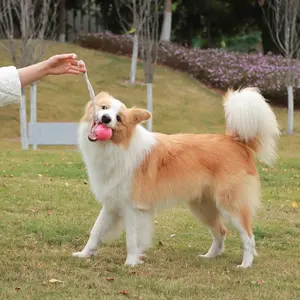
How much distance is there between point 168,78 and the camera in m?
27.9

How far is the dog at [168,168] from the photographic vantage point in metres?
5.48

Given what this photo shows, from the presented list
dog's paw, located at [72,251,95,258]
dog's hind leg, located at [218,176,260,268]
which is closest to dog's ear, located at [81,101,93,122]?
dog's paw, located at [72,251,95,258]

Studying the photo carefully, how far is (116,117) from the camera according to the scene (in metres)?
5.32

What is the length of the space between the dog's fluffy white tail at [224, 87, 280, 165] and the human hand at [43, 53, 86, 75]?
1.55 metres

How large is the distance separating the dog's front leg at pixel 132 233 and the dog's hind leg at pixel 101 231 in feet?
0.76

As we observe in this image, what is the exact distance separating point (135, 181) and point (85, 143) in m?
0.56

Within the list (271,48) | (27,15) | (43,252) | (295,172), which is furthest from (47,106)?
Answer: (43,252)

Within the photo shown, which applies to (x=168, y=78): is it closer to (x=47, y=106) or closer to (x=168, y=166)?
(x=47, y=106)

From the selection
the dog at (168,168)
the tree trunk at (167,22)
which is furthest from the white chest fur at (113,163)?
the tree trunk at (167,22)

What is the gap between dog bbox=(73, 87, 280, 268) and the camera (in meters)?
5.48

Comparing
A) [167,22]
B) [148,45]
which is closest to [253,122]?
[148,45]

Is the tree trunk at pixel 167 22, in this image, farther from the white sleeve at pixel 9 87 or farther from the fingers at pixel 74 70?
the white sleeve at pixel 9 87

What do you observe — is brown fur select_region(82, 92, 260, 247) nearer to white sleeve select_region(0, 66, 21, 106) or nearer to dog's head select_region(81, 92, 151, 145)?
dog's head select_region(81, 92, 151, 145)

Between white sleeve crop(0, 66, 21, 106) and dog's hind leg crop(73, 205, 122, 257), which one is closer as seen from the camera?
white sleeve crop(0, 66, 21, 106)
